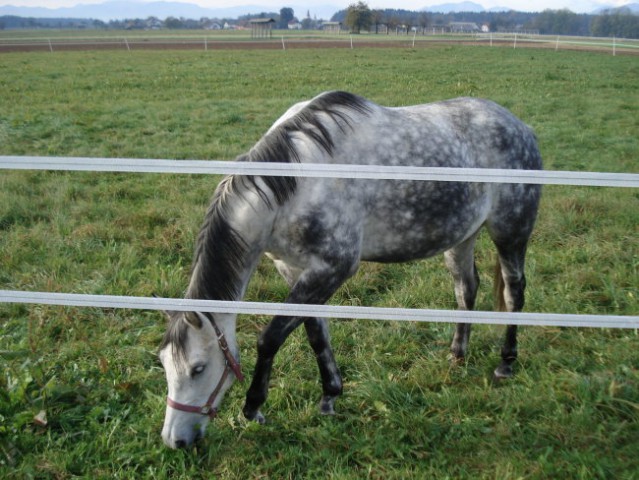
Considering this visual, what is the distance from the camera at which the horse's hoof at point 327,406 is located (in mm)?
3207

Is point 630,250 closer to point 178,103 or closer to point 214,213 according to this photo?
point 214,213

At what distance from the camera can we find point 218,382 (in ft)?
8.94

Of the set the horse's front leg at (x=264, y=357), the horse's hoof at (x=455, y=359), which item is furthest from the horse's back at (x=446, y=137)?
the horse's hoof at (x=455, y=359)

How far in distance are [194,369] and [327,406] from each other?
956 mm

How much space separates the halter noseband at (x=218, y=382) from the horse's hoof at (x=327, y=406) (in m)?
0.68

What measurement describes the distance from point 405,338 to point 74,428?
220cm

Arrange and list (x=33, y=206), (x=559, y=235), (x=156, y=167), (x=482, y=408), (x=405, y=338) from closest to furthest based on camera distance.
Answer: (x=156, y=167) → (x=482, y=408) → (x=405, y=338) → (x=559, y=235) → (x=33, y=206)

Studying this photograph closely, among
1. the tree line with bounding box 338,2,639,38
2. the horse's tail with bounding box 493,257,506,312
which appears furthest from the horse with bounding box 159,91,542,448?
the tree line with bounding box 338,2,639,38

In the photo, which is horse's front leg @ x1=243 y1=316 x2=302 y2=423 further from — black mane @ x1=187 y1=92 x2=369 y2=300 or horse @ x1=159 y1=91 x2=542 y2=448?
black mane @ x1=187 y1=92 x2=369 y2=300

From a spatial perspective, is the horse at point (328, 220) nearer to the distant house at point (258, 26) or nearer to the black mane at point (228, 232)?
the black mane at point (228, 232)

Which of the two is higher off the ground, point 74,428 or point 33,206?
point 33,206

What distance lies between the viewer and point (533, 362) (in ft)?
12.0

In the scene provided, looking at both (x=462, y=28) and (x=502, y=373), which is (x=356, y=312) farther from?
(x=462, y=28)

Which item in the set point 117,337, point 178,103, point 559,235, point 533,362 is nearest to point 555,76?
point 178,103
